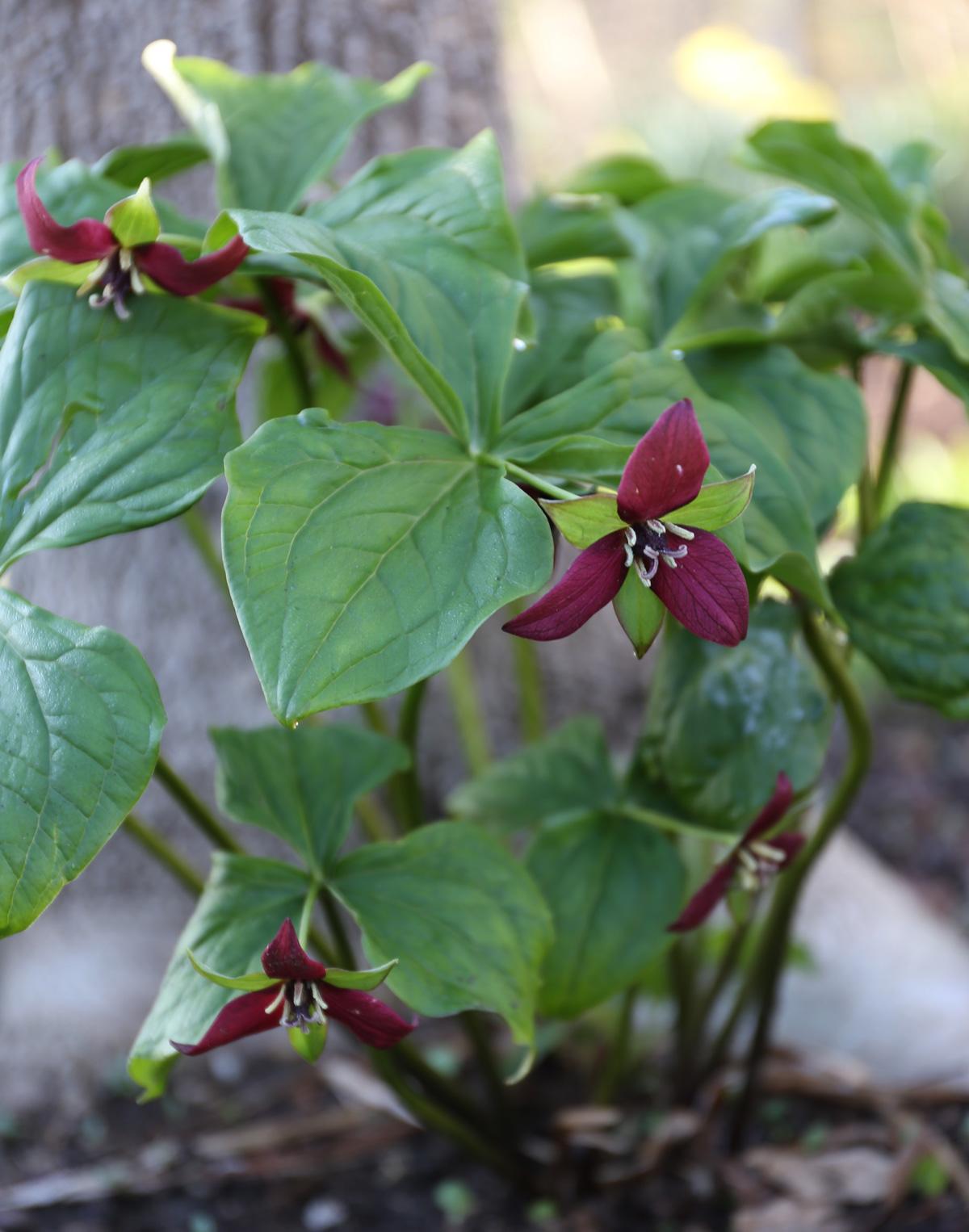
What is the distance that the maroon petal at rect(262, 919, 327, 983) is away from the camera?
0.55 metres

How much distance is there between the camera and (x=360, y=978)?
1.81 feet

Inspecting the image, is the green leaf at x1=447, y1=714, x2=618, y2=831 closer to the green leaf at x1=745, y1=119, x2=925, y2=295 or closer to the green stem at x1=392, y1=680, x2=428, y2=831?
the green stem at x1=392, y1=680, x2=428, y2=831

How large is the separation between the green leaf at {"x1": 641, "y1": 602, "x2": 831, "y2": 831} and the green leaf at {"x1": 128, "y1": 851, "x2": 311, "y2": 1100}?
27 cm

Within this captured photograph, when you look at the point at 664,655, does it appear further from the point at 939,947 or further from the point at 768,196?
the point at 939,947

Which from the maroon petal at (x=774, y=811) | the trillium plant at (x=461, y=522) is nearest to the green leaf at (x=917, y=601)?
the trillium plant at (x=461, y=522)

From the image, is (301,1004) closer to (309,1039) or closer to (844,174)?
(309,1039)

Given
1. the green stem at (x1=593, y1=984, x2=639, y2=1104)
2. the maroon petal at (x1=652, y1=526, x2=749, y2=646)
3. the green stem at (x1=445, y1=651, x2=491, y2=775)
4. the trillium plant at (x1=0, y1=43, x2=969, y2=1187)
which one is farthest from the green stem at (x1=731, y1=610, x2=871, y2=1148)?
the green stem at (x1=445, y1=651, x2=491, y2=775)

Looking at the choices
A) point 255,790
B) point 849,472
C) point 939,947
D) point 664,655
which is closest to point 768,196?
point 849,472

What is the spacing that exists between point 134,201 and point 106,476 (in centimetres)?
15

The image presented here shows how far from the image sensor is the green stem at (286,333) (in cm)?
75

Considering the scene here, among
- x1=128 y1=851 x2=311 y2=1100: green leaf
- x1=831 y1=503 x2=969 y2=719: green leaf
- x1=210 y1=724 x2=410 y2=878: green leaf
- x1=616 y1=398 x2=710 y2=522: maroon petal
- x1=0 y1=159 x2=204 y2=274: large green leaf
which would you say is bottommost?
x1=128 y1=851 x2=311 y2=1100: green leaf

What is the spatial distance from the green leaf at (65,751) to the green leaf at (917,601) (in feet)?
1.49

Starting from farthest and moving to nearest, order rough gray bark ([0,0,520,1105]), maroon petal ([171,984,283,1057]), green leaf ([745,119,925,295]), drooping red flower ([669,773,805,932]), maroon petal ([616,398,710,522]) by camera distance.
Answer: rough gray bark ([0,0,520,1105]) → green leaf ([745,119,925,295]) → drooping red flower ([669,773,805,932]) → maroon petal ([171,984,283,1057]) → maroon petal ([616,398,710,522])

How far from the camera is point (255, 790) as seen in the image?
751 mm
